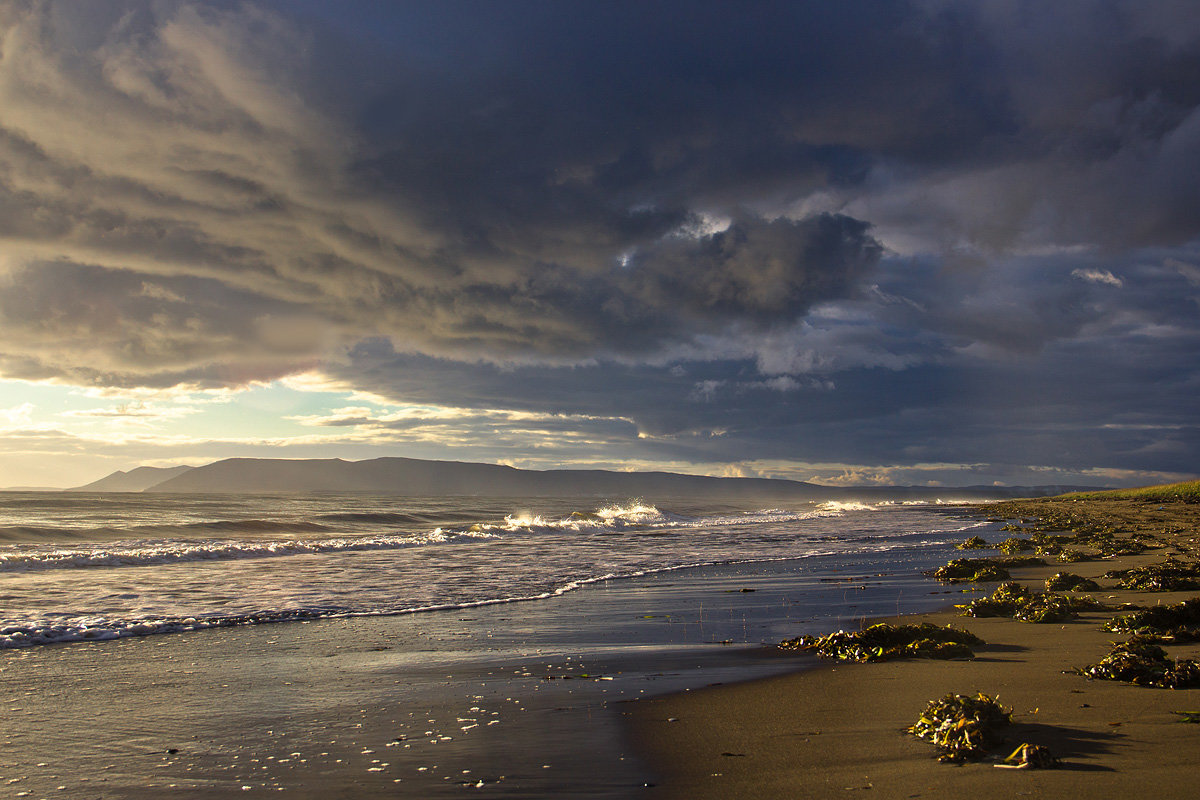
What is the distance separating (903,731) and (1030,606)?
577cm

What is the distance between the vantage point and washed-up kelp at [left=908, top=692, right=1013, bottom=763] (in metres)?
4.18

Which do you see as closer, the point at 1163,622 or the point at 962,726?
the point at 962,726

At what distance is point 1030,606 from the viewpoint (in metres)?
9.31

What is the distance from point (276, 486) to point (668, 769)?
698 ft

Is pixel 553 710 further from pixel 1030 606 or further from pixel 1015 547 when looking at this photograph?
pixel 1015 547

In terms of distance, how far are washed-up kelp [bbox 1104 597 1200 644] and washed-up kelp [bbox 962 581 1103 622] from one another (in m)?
0.83

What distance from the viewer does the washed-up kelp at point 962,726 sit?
4180 millimetres

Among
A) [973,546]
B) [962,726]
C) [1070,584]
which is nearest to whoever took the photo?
[962,726]

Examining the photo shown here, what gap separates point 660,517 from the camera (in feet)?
167

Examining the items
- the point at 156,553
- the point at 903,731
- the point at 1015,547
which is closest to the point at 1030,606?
the point at 903,731

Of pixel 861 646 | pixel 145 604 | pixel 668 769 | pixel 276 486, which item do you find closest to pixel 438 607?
pixel 145 604

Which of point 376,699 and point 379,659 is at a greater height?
point 376,699

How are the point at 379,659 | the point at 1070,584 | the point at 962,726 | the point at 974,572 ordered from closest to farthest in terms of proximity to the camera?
the point at 962,726, the point at 379,659, the point at 1070,584, the point at 974,572

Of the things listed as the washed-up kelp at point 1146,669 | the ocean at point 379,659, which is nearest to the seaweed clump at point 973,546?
the ocean at point 379,659
